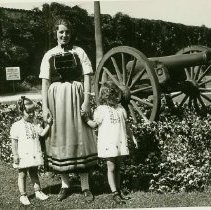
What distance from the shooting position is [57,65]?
156 inches

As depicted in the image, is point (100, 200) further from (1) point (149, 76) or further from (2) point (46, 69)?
(1) point (149, 76)

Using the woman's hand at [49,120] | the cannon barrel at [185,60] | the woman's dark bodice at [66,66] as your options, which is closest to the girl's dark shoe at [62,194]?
the woman's hand at [49,120]

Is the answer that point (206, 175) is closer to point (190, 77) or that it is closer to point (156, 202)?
point (156, 202)

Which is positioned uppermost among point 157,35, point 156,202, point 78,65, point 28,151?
point 157,35

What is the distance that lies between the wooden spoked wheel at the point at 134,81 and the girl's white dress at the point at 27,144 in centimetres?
133

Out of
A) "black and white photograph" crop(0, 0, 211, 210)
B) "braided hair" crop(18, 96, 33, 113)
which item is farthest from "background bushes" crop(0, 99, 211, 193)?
"braided hair" crop(18, 96, 33, 113)

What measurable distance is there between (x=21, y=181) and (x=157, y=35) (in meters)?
8.35

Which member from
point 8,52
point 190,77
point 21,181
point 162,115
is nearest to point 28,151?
point 21,181

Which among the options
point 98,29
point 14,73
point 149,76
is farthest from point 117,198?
point 14,73

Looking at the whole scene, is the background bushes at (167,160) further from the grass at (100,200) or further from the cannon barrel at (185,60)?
the cannon barrel at (185,60)

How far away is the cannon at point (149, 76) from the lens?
16.5ft

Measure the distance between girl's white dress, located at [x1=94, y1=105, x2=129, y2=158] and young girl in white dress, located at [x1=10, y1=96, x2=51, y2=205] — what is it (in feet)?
1.47

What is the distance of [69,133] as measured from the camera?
3.86 m

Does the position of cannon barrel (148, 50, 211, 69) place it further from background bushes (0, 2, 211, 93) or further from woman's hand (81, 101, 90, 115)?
background bushes (0, 2, 211, 93)
